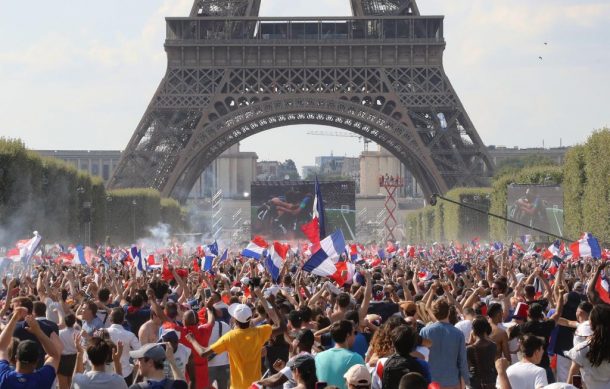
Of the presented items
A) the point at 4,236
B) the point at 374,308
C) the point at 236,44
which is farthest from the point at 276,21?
the point at 374,308

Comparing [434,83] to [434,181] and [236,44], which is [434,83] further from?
[236,44]

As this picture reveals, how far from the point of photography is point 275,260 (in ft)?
71.9

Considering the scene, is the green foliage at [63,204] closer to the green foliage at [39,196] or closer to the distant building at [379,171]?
the green foliage at [39,196]

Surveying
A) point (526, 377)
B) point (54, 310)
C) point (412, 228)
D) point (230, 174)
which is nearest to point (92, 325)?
point (54, 310)

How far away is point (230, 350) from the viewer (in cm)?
1091

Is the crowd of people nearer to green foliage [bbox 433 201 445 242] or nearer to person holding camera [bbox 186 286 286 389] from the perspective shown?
person holding camera [bbox 186 286 286 389]

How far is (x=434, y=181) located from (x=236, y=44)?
11855 mm

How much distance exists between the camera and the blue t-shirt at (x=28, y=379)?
8.64 m

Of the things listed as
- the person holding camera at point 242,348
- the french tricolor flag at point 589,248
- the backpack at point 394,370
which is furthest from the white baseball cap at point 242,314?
the french tricolor flag at point 589,248

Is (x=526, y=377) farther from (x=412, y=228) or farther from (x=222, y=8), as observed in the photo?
(x=412, y=228)

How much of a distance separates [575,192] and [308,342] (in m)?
47.6

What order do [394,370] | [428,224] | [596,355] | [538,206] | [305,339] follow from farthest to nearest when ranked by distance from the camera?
[428,224], [538,206], [305,339], [596,355], [394,370]

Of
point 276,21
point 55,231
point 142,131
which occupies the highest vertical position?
point 276,21

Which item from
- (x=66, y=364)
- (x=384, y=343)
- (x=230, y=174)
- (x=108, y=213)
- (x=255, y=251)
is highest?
(x=230, y=174)
